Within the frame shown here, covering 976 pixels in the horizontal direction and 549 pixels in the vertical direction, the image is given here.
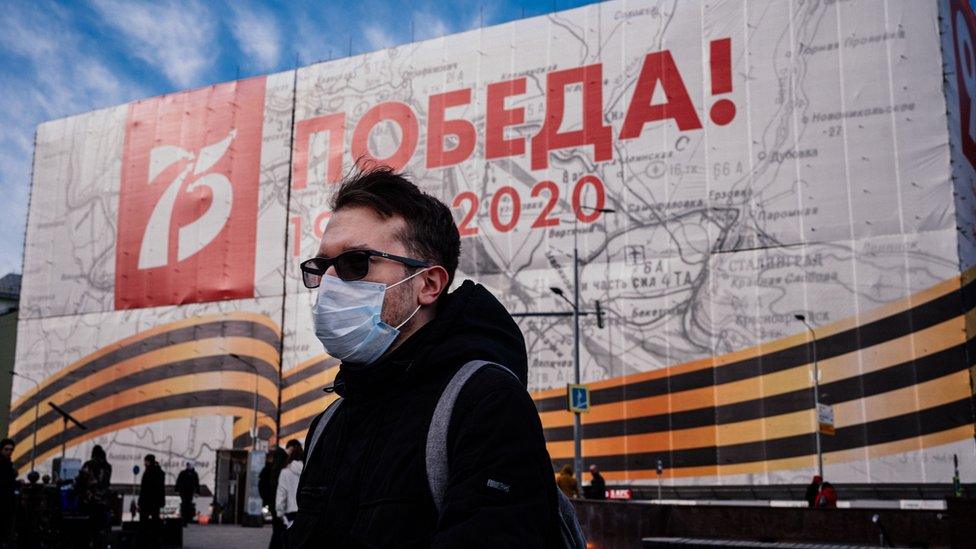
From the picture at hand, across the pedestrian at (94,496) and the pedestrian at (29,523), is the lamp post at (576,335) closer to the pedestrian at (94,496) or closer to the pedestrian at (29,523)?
the pedestrian at (94,496)

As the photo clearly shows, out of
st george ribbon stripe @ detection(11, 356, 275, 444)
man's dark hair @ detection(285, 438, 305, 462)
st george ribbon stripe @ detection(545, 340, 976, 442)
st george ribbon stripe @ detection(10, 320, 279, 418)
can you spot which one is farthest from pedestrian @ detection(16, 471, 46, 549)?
st george ribbon stripe @ detection(11, 356, 275, 444)

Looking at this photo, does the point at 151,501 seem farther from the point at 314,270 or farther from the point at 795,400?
the point at 795,400

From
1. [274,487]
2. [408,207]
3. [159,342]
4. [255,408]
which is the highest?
[159,342]

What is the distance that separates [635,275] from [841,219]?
19.8ft

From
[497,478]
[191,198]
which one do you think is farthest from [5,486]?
[191,198]

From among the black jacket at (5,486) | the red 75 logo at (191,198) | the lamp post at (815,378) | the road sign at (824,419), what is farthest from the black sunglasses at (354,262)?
the red 75 logo at (191,198)

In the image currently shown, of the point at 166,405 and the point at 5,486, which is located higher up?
the point at 166,405

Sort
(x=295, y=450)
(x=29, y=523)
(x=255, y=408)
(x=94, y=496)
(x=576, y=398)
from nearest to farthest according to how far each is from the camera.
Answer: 1. (x=295, y=450)
2. (x=94, y=496)
3. (x=29, y=523)
4. (x=576, y=398)
5. (x=255, y=408)

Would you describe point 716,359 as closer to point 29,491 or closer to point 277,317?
point 277,317

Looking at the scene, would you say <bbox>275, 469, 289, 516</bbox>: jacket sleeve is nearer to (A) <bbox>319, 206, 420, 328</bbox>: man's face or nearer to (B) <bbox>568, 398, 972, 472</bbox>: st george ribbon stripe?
(A) <bbox>319, 206, 420, 328</bbox>: man's face

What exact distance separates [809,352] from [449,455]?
26.0 meters

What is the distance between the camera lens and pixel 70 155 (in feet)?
135

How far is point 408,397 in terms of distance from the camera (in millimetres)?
1868

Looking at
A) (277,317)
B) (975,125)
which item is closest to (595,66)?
(975,125)
